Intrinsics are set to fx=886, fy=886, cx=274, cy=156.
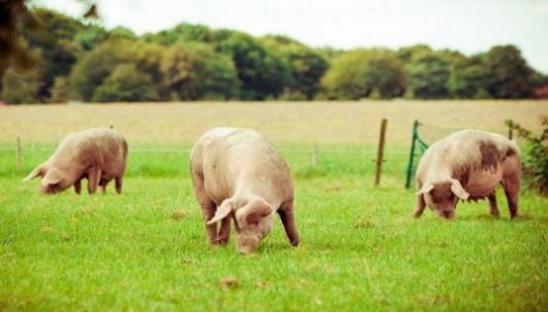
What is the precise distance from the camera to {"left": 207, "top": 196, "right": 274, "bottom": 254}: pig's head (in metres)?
11.4

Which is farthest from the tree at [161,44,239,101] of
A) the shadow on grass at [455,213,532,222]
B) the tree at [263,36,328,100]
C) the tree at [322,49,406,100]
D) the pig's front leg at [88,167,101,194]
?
the shadow on grass at [455,213,532,222]

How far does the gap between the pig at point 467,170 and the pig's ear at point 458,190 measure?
0.13 metres

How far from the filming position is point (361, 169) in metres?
31.9

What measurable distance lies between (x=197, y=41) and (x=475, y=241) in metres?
99.1

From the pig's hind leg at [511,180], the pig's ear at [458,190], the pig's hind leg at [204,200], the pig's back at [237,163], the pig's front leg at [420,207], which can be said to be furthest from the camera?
the pig's hind leg at [511,180]

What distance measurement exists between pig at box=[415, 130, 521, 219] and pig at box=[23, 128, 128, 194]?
906cm

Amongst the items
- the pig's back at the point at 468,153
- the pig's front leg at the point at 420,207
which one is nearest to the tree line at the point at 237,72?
the pig's back at the point at 468,153

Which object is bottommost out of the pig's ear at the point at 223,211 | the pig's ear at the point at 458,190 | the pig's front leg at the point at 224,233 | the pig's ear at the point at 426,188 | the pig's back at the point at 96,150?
the pig's back at the point at 96,150

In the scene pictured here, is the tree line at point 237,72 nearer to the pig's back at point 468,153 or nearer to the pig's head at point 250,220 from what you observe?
the pig's back at point 468,153

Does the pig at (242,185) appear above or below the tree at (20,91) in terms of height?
above

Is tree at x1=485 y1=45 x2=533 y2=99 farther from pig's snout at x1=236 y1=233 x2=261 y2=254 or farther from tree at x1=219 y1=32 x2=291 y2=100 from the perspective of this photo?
pig's snout at x1=236 y1=233 x2=261 y2=254

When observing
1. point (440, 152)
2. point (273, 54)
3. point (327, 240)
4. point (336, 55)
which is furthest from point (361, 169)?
point (336, 55)

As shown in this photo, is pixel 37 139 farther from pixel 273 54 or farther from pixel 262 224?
pixel 273 54

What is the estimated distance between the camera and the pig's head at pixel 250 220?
1138 centimetres
